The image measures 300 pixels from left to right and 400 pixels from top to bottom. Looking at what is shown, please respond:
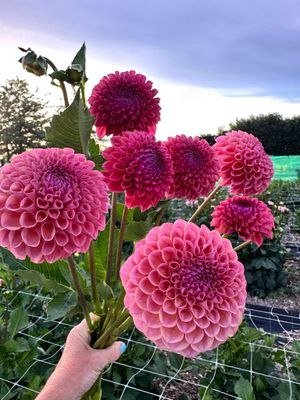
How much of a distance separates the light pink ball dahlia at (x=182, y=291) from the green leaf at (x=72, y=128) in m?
0.18

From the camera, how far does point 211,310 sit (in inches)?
19.1

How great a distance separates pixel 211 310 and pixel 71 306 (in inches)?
11.4

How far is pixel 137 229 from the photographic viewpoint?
628 millimetres

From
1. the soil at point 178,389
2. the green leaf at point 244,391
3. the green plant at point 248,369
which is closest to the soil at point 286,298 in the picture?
the soil at point 178,389

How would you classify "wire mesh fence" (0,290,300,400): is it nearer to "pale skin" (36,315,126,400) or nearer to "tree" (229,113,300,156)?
"pale skin" (36,315,126,400)

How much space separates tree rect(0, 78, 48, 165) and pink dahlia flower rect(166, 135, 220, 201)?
1442 cm

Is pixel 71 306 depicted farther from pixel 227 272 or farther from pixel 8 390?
pixel 8 390

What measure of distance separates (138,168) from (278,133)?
15532 mm

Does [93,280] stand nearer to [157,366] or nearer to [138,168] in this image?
[138,168]

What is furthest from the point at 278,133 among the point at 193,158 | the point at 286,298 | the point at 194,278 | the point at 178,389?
the point at 194,278

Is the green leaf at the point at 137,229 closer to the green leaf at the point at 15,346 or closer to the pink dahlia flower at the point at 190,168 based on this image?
the pink dahlia flower at the point at 190,168

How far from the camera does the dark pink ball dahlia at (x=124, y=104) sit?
0.62m

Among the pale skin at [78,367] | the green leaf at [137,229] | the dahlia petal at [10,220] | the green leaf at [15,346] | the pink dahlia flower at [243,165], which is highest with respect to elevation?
the pink dahlia flower at [243,165]

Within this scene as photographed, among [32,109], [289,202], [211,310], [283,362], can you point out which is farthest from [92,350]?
[32,109]
